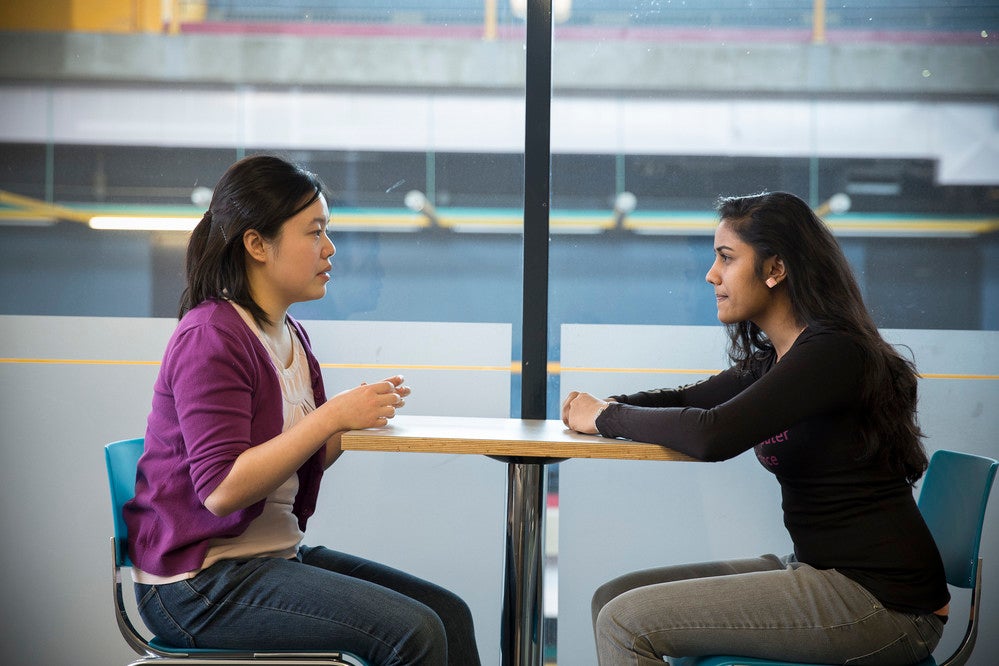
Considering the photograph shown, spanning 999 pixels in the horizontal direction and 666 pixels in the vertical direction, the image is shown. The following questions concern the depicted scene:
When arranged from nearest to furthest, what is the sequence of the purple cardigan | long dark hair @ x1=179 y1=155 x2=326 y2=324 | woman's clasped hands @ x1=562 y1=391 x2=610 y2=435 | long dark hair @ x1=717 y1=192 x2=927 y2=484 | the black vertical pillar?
1. the purple cardigan
2. long dark hair @ x1=717 y1=192 x2=927 y2=484
3. long dark hair @ x1=179 y1=155 x2=326 y2=324
4. woman's clasped hands @ x1=562 y1=391 x2=610 y2=435
5. the black vertical pillar

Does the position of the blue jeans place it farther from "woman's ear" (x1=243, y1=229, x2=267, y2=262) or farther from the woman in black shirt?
"woman's ear" (x1=243, y1=229, x2=267, y2=262)

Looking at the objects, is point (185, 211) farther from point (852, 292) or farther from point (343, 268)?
point (852, 292)

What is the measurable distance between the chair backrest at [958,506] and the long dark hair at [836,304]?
0.19 metres

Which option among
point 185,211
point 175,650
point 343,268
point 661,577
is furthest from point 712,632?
point 185,211

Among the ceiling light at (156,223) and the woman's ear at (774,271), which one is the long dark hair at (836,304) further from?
the ceiling light at (156,223)

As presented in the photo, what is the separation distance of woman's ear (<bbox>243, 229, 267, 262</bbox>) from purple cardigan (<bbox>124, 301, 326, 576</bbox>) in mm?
144

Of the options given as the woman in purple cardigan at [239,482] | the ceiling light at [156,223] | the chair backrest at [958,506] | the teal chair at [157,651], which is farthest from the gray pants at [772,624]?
the ceiling light at [156,223]

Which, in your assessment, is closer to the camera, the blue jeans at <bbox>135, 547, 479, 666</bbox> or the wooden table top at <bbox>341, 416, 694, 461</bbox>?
the blue jeans at <bbox>135, 547, 479, 666</bbox>

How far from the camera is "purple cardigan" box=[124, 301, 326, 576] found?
1522 mm

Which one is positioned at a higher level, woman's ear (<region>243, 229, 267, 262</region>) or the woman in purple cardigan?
woman's ear (<region>243, 229, 267, 262</region>)

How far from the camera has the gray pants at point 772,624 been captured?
1.55 metres

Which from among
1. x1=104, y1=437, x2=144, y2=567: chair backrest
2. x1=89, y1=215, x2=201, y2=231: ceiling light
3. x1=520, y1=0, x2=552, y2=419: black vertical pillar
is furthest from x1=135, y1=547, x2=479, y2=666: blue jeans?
x1=89, y1=215, x2=201, y2=231: ceiling light

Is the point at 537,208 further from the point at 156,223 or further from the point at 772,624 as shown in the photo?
the point at 772,624

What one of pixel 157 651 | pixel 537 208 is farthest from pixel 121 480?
pixel 537 208
